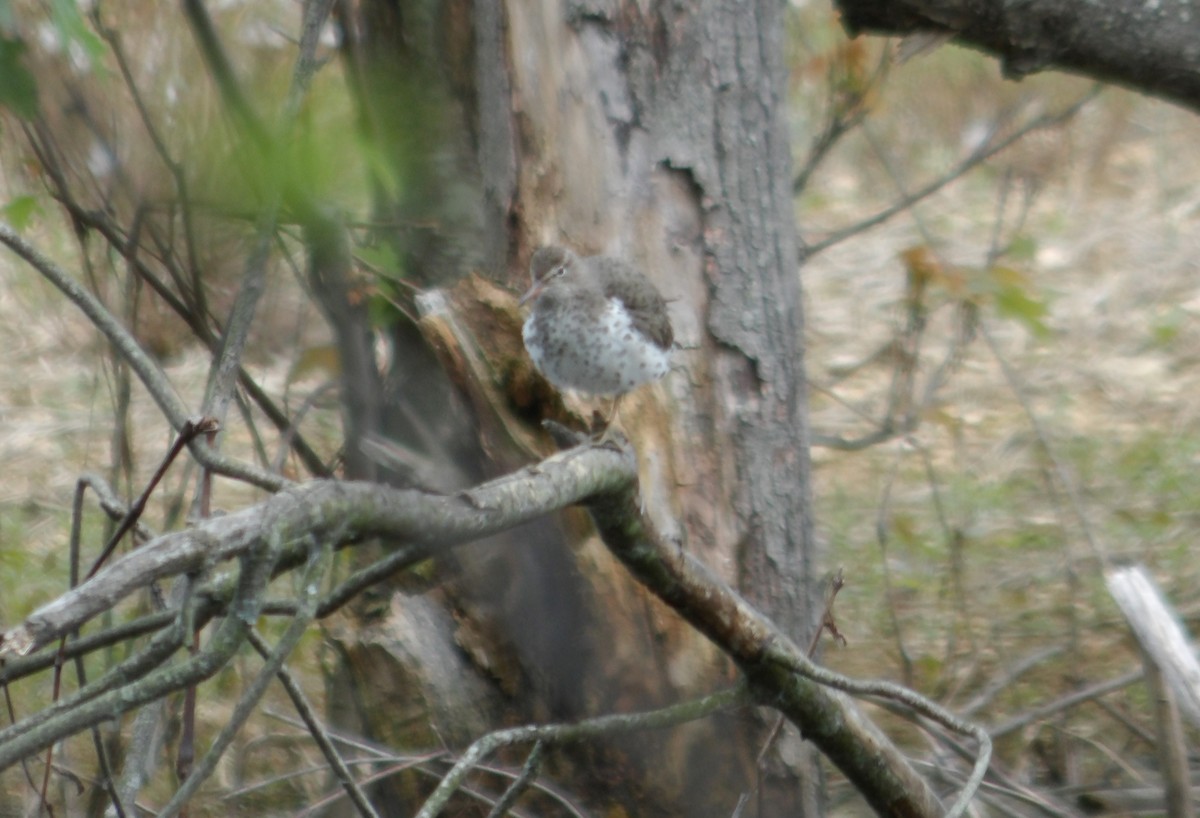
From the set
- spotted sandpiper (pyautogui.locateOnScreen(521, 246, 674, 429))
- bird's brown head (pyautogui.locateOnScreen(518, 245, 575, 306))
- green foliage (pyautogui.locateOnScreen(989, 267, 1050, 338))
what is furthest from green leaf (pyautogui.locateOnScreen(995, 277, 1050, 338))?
bird's brown head (pyautogui.locateOnScreen(518, 245, 575, 306))

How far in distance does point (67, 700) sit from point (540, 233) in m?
1.66

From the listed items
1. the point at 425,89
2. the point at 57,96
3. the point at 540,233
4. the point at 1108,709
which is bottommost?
the point at 1108,709

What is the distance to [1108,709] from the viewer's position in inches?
137

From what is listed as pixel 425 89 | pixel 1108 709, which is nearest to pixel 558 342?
pixel 425 89

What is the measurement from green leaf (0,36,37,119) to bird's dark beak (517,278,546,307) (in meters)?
1.02

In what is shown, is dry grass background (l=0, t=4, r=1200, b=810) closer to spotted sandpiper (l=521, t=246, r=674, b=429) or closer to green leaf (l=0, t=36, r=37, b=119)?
spotted sandpiper (l=521, t=246, r=674, b=429)

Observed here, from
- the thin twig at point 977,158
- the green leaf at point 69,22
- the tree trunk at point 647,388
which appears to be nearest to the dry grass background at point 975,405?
the thin twig at point 977,158

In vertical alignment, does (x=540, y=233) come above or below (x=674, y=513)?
above

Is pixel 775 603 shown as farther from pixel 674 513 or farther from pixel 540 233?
pixel 540 233

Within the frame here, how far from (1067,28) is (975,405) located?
11.6ft

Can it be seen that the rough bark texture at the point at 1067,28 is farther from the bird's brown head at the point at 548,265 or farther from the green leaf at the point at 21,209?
the green leaf at the point at 21,209

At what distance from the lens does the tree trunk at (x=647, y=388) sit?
2.71 m

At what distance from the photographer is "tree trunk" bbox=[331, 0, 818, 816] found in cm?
271

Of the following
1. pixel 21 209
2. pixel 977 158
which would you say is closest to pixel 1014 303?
pixel 977 158
